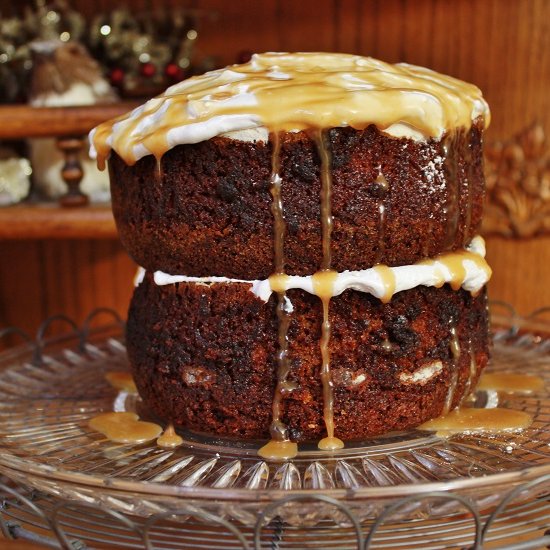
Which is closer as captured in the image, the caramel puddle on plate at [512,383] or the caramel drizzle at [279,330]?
the caramel drizzle at [279,330]

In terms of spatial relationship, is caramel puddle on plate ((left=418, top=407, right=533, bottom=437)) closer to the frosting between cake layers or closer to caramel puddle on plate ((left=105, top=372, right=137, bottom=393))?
the frosting between cake layers

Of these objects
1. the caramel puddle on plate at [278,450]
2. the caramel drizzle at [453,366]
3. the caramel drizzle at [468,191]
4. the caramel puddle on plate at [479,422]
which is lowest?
the caramel puddle on plate at [479,422]

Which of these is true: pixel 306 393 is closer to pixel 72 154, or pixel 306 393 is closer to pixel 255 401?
pixel 255 401

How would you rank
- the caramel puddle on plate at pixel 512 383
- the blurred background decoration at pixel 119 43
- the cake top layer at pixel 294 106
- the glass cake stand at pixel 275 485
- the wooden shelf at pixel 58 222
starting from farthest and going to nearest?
the blurred background decoration at pixel 119 43 < the wooden shelf at pixel 58 222 < the caramel puddle on plate at pixel 512 383 < the cake top layer at pixel 294 106 < the glass cake stand at pixel 275 485

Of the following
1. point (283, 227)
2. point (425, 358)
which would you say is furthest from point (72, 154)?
point (425, 358)

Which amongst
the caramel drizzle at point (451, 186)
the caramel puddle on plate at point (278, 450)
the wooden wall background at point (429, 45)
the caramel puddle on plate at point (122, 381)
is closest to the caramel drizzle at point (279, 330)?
the caramel puddle on plate at point (278, 450)

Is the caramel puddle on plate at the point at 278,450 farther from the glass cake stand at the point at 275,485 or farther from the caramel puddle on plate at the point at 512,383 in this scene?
the caramel puddle on plate at the point at 512,383

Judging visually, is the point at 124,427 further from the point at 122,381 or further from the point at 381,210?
the point at 381,210
